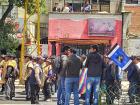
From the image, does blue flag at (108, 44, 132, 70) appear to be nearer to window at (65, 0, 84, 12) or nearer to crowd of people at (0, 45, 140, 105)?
crowd of people at (0, 45, 140, 105)

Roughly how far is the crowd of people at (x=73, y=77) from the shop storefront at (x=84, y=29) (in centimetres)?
1988

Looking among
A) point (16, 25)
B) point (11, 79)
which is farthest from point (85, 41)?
point (11, 79)

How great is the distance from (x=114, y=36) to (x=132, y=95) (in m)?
30.0

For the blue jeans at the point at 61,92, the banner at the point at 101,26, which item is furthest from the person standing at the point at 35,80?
the banner at the point at 101,26

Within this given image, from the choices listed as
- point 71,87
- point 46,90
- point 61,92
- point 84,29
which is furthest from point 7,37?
point 71,87

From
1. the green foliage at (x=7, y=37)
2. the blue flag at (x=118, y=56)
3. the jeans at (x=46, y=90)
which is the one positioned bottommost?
the jeans at (x=46, y=90)

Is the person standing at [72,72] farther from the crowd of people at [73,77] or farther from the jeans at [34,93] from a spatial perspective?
the jeans at [34,93]

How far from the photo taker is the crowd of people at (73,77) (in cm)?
1834

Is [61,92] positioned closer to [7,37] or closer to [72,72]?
[72,72]

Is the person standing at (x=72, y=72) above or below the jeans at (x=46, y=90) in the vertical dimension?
above

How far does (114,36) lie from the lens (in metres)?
45.5

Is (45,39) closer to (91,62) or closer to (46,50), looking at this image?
(46,50)

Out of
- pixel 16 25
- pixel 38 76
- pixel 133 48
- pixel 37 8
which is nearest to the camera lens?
pixel 38 76

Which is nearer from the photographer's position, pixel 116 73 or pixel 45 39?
pixel 116 73
